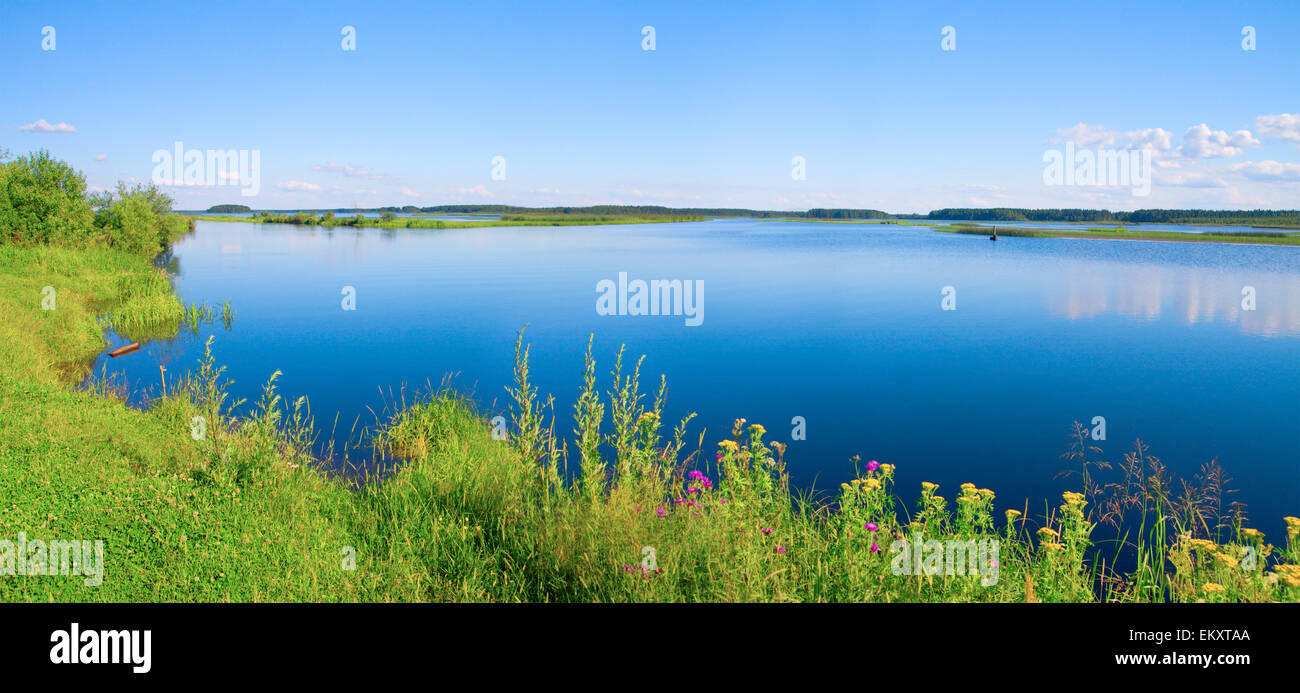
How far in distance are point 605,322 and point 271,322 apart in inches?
505

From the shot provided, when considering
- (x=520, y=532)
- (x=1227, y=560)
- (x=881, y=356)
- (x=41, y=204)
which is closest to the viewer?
(x=1227, y=560)

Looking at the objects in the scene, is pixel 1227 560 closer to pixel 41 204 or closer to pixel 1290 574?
pixel 1290 574

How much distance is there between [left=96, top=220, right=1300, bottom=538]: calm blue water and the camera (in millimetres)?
12695

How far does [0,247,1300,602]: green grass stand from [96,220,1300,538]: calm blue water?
3863mm

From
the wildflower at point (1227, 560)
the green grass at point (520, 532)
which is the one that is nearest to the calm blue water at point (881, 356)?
the green grass at point (520, 532)

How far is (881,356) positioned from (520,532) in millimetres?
16395

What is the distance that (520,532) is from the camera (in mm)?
6297

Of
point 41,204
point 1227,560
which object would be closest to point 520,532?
point 1227,560

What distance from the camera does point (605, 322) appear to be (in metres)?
25.8

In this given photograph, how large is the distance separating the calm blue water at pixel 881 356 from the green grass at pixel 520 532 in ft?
12.7

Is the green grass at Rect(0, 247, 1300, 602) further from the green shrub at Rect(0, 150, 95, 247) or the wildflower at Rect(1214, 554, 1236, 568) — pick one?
the green shrub at Rect(0, 150, 95, 247)

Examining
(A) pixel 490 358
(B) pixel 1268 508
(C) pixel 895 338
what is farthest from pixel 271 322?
(B) pixel 1268 508
